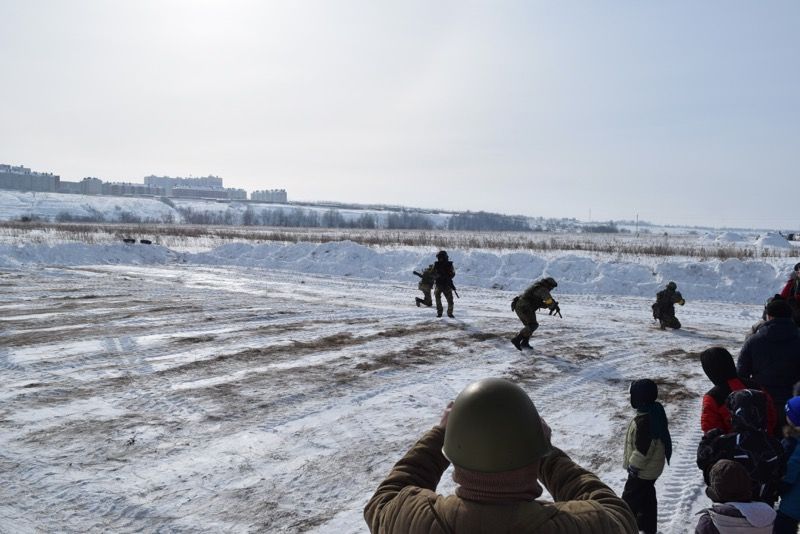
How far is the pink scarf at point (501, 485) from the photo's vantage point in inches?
60.3

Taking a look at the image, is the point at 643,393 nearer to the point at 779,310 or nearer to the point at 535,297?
the point at 779,310

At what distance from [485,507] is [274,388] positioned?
659 centimetres

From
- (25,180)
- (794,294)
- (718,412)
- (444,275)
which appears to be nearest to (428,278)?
(444,275)

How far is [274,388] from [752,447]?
18.8 feet

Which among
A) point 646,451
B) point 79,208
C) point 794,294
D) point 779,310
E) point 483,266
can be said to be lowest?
point 646,451

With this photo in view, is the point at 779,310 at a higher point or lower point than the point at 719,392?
higher

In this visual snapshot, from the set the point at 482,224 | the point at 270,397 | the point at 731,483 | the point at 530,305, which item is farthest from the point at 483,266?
the point at 482,224

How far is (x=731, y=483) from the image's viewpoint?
3004 mm

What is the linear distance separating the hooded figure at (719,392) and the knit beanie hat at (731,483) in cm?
121

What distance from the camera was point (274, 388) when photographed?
7.75 m

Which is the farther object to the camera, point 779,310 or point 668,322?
point 668,322

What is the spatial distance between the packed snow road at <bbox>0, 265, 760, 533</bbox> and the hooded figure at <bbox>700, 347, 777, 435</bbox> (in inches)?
36.0

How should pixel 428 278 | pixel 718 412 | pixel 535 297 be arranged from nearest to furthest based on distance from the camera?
1. pixel 718 412
2. pixel 535 297
3. pixel 428 278

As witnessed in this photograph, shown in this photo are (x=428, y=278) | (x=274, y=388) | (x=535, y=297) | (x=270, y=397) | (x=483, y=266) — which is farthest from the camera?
(x=483, y=266)
